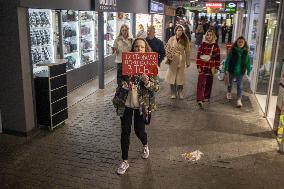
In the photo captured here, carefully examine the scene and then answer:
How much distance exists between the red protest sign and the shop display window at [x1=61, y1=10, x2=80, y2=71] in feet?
16.4

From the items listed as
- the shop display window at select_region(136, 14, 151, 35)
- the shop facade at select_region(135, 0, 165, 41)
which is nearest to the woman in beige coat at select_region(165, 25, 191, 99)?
the shop facade at select_region(135, 0, 165, 41)

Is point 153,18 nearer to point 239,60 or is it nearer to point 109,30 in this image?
point 109,30

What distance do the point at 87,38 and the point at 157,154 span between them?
6265mm

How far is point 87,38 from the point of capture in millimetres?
10727

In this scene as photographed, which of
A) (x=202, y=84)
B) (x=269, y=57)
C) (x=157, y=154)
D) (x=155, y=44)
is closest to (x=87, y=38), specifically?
(x=155, y=44)

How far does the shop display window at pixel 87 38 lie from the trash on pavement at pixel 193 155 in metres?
5.69

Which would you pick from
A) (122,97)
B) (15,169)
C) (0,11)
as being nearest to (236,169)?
(122,97)

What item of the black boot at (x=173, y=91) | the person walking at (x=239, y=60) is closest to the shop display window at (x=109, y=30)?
the black boot at (x=173, y=91)

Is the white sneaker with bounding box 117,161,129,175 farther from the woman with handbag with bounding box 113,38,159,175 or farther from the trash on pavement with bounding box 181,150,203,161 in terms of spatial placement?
the trash on pavement with bounding box 181,150,203,161

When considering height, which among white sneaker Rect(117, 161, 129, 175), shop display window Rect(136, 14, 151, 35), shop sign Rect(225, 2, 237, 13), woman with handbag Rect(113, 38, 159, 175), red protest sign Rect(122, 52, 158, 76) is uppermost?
shop sign Rect(225, 2, 237, 13)

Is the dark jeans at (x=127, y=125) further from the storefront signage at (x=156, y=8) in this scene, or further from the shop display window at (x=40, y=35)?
the storefront signage at (x=156, y=8)

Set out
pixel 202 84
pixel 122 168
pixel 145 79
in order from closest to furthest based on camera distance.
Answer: pixel 145 79 → pixel 122 168 → pixel 202 84

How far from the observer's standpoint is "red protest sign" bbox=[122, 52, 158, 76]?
14.9ft

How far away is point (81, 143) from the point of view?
5.84m
